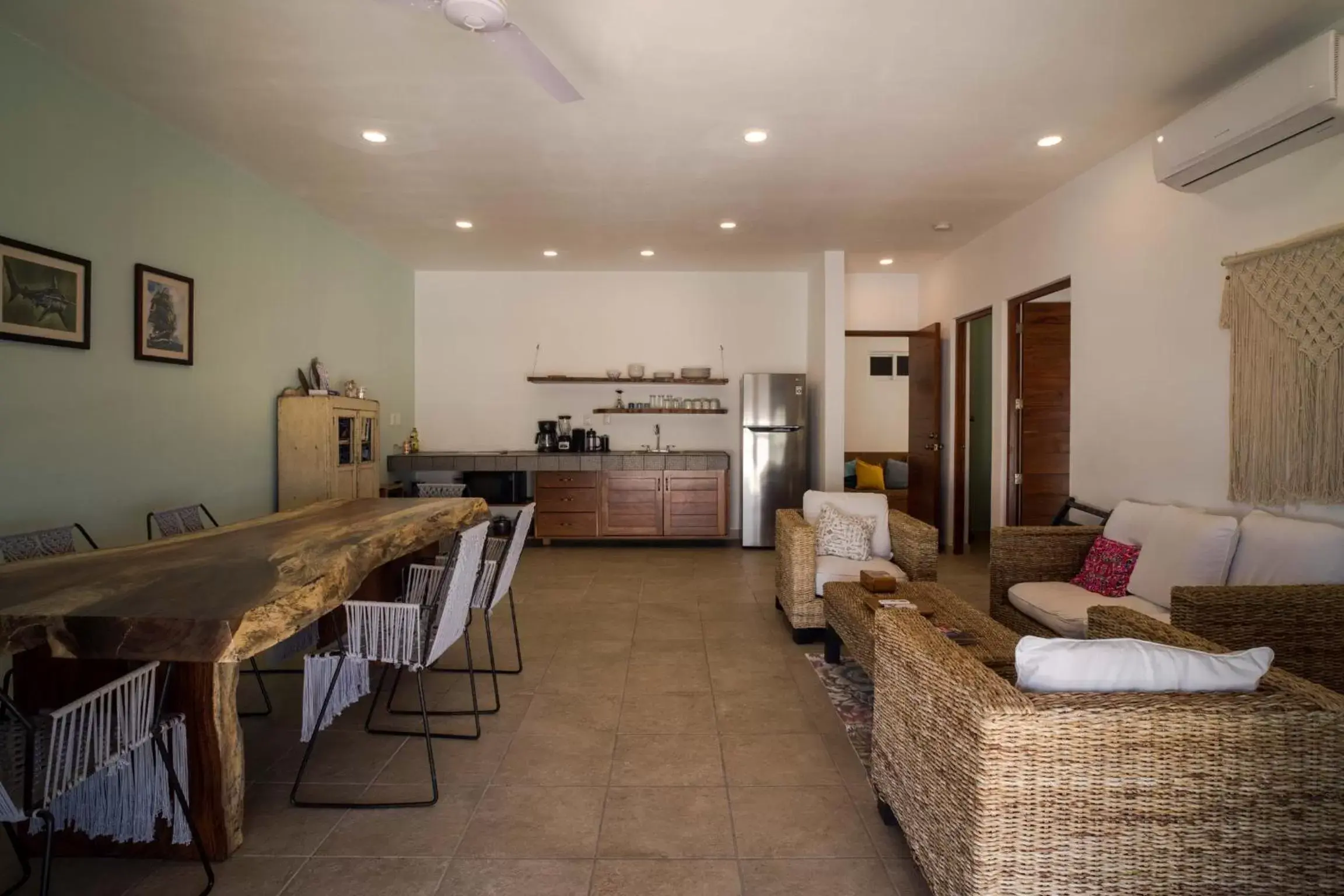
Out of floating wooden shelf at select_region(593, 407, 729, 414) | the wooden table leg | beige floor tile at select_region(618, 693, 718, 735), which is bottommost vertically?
beige floor tile at select_region(618, 693, 718, 735)

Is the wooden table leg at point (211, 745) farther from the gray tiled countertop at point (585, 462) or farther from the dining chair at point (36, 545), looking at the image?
the gray tiled countertop at point (585, 462)

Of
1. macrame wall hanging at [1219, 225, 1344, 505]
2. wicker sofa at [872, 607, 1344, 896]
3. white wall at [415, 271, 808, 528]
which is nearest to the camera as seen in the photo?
wicker sofa at [872, 607, 1344, 896]

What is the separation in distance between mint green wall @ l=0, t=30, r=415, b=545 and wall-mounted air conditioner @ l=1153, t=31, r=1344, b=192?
5063 millimetres

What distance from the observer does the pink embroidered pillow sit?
318 cm

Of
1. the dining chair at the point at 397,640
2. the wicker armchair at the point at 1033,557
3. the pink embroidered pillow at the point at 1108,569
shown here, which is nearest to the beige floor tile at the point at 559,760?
the dining chair at the point at 397,640

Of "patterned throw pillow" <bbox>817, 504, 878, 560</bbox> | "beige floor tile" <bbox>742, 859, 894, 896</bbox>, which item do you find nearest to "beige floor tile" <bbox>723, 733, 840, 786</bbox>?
"beige floor tile" <bbox>742, 859, 894, 896</bbox>

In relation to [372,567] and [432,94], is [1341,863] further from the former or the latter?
[432,94]

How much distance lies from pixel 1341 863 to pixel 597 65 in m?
3.43

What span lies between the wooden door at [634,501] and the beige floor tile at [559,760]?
3.88 metres

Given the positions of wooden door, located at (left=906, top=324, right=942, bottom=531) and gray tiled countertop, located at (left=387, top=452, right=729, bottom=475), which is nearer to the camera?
wooden door, located at (left=906, top=324, right=942, bottom=531)

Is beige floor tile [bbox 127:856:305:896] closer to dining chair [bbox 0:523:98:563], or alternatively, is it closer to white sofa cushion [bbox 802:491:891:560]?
dining chair [bbox 0:523:98:563]

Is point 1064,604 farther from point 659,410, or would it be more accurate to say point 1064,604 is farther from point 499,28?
point 659,410

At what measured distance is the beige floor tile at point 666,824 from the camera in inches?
75.7

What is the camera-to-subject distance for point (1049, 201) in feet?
14.8
